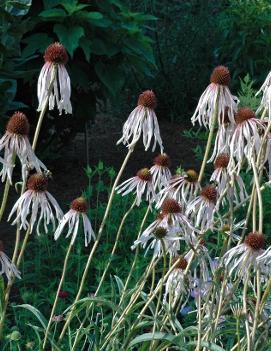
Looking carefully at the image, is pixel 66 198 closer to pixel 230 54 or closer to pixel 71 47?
pixel 71 47

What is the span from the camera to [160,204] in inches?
89.9

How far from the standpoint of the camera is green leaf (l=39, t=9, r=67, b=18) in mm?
4542

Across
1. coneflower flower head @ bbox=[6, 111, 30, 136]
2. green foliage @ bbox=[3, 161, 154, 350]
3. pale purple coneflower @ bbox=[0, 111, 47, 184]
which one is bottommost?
green foliage @ bbox=[3, 161, 154, 350]

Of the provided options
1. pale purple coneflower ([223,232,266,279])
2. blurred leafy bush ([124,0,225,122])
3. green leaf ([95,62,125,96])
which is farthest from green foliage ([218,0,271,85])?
pale purple coneflower ([223,232,266,279])

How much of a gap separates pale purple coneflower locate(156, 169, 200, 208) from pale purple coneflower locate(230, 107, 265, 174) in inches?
6.1

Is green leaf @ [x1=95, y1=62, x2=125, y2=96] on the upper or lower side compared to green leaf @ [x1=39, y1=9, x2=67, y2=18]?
lower

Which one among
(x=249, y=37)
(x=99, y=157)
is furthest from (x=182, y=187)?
(x=249, y=37)

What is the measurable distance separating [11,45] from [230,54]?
7.74 feet

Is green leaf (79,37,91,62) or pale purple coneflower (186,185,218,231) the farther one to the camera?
green leaf (79,37,91,62)

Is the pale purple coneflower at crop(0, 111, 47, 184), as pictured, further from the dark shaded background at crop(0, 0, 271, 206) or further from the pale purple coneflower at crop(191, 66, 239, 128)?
the dark shaded background at crop(0, 0, 271, 206)

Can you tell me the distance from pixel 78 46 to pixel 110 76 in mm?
255

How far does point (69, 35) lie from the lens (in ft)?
15.1

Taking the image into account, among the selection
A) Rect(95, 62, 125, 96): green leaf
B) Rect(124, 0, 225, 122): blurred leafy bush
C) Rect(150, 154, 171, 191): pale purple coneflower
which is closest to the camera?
Rect(150, 154, 171, 191): pale purple coneflower

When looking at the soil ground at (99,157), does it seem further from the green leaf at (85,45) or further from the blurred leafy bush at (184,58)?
the green leaf at (85,45)
